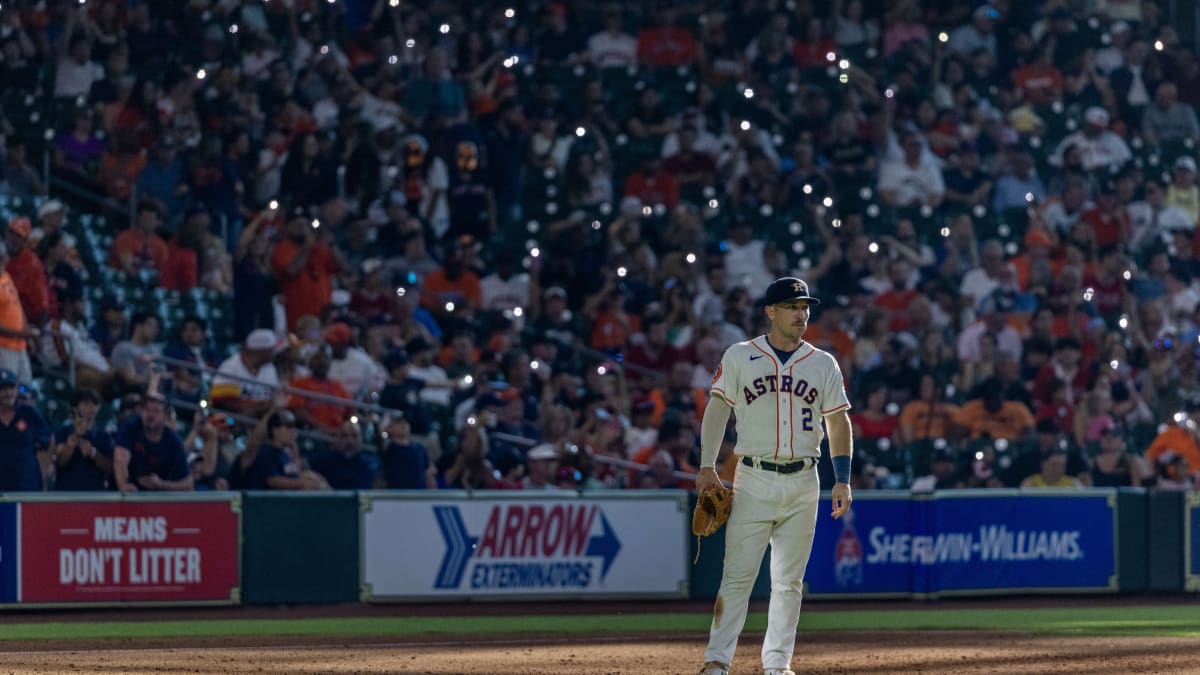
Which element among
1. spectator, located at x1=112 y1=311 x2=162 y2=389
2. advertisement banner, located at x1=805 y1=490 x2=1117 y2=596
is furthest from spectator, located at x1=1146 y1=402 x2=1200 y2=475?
spectator, located at x1=112 y1=311 x2=162 y2=389

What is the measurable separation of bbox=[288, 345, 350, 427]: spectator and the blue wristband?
318 inches

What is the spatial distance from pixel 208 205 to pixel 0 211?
84.3 inches

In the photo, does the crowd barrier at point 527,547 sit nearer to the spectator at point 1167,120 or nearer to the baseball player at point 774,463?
the baseball player at point 774,463

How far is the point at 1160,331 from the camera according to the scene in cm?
2077

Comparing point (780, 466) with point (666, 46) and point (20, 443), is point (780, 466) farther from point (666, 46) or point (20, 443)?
point (666, 46)

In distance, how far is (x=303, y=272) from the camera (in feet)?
62.3

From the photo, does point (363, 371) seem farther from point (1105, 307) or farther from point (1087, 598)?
point (1105, 307)

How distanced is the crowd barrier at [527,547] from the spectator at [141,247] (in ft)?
14.8

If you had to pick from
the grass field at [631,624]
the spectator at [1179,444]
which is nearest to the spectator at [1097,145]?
the spectator at [1179,444]

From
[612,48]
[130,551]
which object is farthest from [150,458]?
[612,48]

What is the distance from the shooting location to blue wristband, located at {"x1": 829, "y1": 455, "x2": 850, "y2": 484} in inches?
384

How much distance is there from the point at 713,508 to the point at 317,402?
8274 mm

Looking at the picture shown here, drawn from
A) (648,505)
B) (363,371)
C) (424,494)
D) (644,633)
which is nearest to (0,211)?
(363,371)

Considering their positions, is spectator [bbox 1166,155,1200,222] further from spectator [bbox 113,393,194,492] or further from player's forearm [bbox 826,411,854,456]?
player's forearm [bbox 826,411,854,456]
